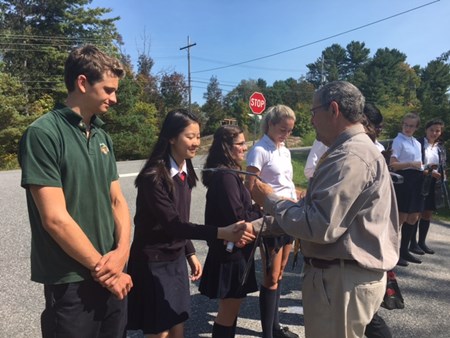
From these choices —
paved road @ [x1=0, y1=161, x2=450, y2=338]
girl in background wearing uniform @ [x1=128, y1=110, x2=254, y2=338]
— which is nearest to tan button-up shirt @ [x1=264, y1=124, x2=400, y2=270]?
girl in background wearing uniform @ [x1=128, y1=110, x2=254, y2=338]

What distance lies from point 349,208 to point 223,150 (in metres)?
1.31

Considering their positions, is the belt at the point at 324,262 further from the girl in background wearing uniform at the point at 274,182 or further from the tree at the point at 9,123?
the tree at the point at 9,123

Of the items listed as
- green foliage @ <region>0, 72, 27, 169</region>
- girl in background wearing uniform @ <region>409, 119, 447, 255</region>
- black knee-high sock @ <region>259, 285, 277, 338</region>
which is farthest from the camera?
green foliage @ <region>0, 72, 27, 169</region>

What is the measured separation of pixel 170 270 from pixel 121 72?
124 cm

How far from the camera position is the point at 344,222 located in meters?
1.82

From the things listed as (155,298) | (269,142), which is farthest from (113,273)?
(269,142)

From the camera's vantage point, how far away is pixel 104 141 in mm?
2037

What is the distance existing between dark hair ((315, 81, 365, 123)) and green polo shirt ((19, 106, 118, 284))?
4.20 feet

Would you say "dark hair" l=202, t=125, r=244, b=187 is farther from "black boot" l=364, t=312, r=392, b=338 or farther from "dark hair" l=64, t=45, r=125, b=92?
"black boot" l=364, t=312, r=392, b=338

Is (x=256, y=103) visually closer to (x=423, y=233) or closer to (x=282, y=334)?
(x=423, y=233)

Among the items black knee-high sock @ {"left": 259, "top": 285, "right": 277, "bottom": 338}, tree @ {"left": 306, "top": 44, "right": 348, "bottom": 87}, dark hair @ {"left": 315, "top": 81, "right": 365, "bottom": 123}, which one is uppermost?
tree @ {"left": 306, "top": 44, "right": 348, "bottom": 87}

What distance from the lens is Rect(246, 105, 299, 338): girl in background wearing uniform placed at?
3.08 meters

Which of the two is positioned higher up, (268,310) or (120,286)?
(120,286)

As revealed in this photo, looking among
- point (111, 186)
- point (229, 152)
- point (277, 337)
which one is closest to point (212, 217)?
point (229, 152)
